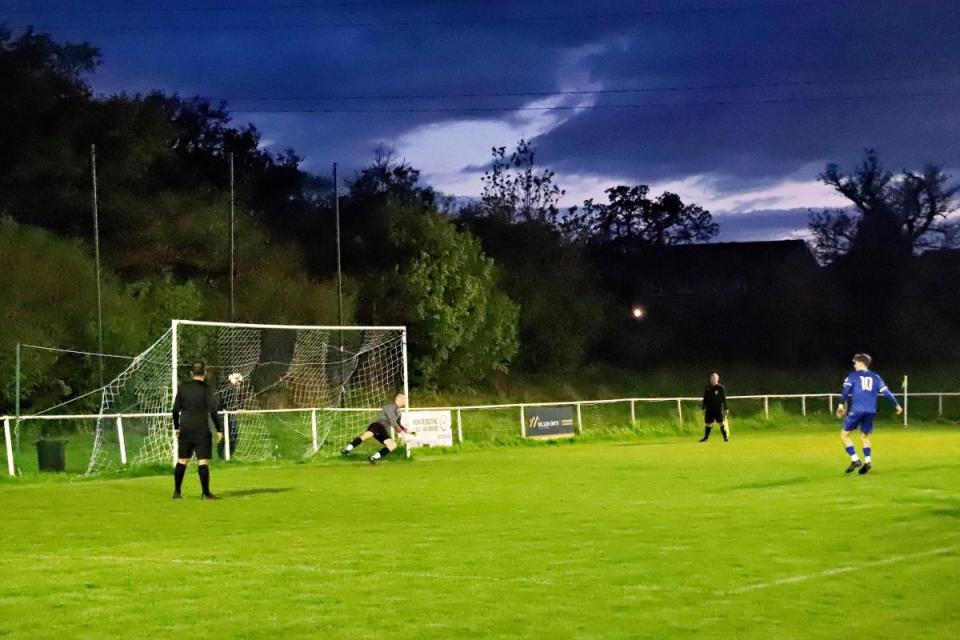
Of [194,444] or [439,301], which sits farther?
[439,301]

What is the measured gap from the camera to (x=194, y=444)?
20875 mm

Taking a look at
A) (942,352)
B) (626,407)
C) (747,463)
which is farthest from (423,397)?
(942,352)

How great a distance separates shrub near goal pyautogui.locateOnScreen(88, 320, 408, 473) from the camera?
2953 centimetres

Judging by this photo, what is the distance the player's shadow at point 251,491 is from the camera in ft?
72.5

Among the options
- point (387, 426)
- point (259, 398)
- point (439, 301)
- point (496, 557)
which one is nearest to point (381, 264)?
point (439, 301)

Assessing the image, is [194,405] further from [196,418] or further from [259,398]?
[259,398]

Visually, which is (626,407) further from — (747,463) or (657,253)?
(657,253)

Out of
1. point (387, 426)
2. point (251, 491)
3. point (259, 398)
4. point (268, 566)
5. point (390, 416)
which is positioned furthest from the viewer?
point (259, 398)

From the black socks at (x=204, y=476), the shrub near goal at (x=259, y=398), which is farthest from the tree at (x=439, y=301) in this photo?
the black socks at (x=204, y=476)

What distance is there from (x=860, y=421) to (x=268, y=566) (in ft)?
45.0

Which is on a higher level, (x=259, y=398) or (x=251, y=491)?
(x=259, y=398)

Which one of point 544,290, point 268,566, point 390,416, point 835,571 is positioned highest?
point 544,290

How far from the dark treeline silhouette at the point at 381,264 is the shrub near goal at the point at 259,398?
6.35m

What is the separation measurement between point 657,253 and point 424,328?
3996cm
